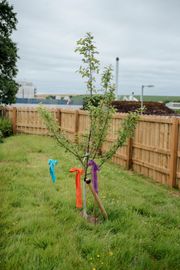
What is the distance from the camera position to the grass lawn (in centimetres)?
338

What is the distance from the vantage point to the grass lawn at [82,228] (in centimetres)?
338

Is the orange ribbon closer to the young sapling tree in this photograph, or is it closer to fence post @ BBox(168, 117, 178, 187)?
the young sapling tree

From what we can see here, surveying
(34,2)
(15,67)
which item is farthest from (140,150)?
(15,67)

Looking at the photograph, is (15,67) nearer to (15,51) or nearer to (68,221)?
(15,51)

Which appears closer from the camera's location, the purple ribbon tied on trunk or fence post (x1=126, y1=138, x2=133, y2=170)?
the purple ribbon tied on trunk

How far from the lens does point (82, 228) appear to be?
13.9 feet

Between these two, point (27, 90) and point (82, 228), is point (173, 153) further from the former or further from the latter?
point (27, 90)

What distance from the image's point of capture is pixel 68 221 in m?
4.42

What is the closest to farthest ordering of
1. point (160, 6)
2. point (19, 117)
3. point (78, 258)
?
point (78, 258)
point (160, 6)
point (19, 117)

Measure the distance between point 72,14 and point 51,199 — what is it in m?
9.21

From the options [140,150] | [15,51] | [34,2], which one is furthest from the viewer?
[15,51]

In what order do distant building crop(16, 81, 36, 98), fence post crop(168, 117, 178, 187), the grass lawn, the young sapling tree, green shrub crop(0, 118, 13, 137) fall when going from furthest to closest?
distant building crop(16, 81, 36, 98) < green shrub crop(0, 118, 13, 137) < fence post crop(168, 117, 178, 187) < the young sapling tree < the grass lawn

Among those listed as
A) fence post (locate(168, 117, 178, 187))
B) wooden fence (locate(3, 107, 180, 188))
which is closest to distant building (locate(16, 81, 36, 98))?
wooden fence (locate(3, 107, 180, 188))

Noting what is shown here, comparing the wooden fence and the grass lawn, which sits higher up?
the wooden fence
